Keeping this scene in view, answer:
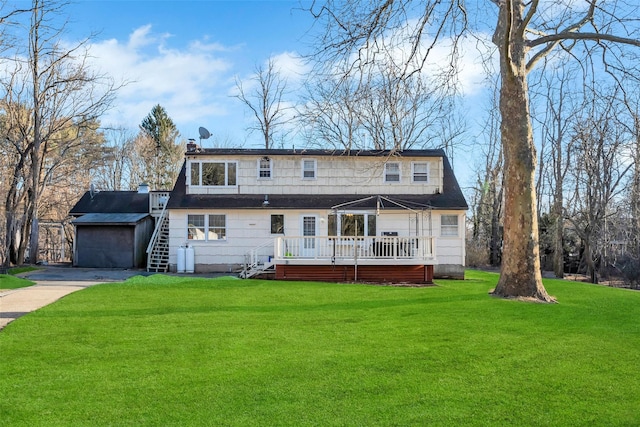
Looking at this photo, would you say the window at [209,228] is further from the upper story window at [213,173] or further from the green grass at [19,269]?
the green grass at [19,269]

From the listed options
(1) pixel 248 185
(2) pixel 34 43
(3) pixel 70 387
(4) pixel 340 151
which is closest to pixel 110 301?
(3) pixel 70 387

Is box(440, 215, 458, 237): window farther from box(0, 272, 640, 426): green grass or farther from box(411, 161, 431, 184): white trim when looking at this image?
box(0, 272, 640, 426): green grass

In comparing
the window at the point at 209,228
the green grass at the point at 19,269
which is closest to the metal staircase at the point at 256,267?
the window at the point at 209,228

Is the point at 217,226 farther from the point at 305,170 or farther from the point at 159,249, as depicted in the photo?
the point at 305,170

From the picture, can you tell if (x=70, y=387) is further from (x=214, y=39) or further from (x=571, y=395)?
(x=214, y=39)

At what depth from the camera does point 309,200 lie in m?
22.1

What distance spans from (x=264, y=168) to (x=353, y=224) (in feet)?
16.0

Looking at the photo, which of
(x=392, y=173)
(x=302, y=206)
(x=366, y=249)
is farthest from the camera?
(x=392, y=173)

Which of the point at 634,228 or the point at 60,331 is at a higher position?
the point at 634,228

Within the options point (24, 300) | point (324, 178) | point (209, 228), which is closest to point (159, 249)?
point (209, 228)

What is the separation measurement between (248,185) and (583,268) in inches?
903

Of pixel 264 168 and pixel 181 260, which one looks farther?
pixel 264 168

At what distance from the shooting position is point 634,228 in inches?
1021

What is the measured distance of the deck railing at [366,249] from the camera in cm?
1842
